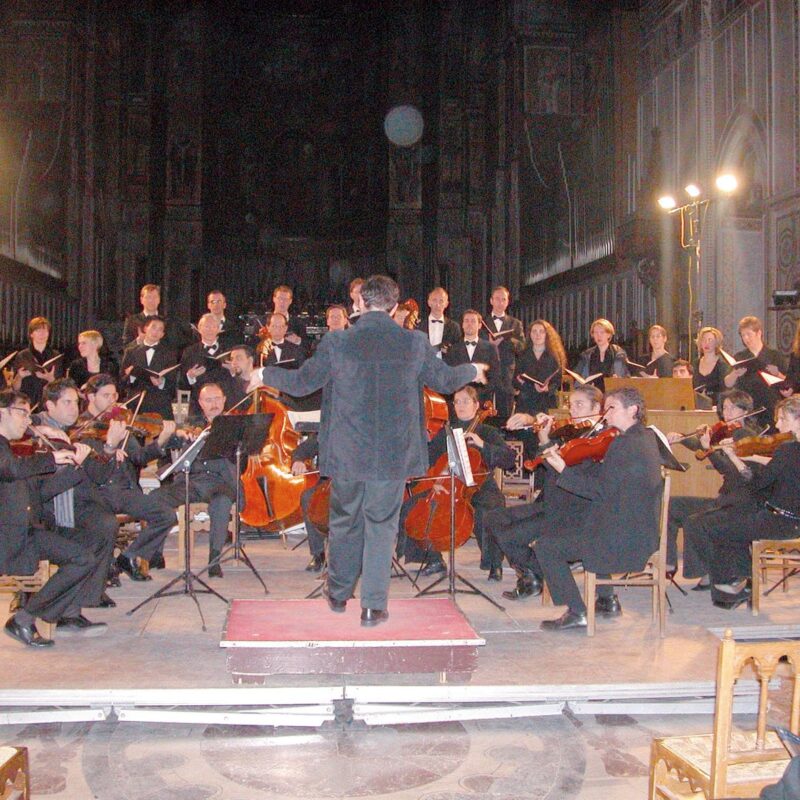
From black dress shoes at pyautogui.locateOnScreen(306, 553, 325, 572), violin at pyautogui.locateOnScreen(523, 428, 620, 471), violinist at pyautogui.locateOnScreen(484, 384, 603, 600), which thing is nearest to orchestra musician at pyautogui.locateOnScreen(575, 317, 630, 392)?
violinist at pyautogui.locateOnScreen(484, 384, 603, 600)

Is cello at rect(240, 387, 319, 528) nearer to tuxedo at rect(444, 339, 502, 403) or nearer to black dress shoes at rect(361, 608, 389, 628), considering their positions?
black dress shoes at rect(361, 608, 389, 628)

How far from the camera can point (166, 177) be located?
1515cm

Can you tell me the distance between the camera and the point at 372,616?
390 cm

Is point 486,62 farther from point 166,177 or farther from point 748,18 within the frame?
point 748,18

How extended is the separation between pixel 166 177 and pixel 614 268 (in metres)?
7.29

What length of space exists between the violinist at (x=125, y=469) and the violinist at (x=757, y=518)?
→ 278 centimetres

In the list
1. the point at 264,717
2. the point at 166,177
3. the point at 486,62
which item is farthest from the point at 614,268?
the point at 264,717

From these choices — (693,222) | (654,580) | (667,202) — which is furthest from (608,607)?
(667,202)

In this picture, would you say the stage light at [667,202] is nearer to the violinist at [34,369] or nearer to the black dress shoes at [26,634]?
the violinist at [34,369]

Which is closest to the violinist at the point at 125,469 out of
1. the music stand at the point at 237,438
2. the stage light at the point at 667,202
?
the music stand at the point at 237,438

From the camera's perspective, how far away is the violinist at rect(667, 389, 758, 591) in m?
5.28

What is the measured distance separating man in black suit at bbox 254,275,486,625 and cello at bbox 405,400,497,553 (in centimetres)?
123

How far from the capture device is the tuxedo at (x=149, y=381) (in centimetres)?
707

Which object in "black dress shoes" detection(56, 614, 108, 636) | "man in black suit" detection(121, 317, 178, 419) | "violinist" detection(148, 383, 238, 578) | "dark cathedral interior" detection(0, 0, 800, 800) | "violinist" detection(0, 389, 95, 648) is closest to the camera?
"dark cathedral interior" detection(0, 0, 800, 800)
